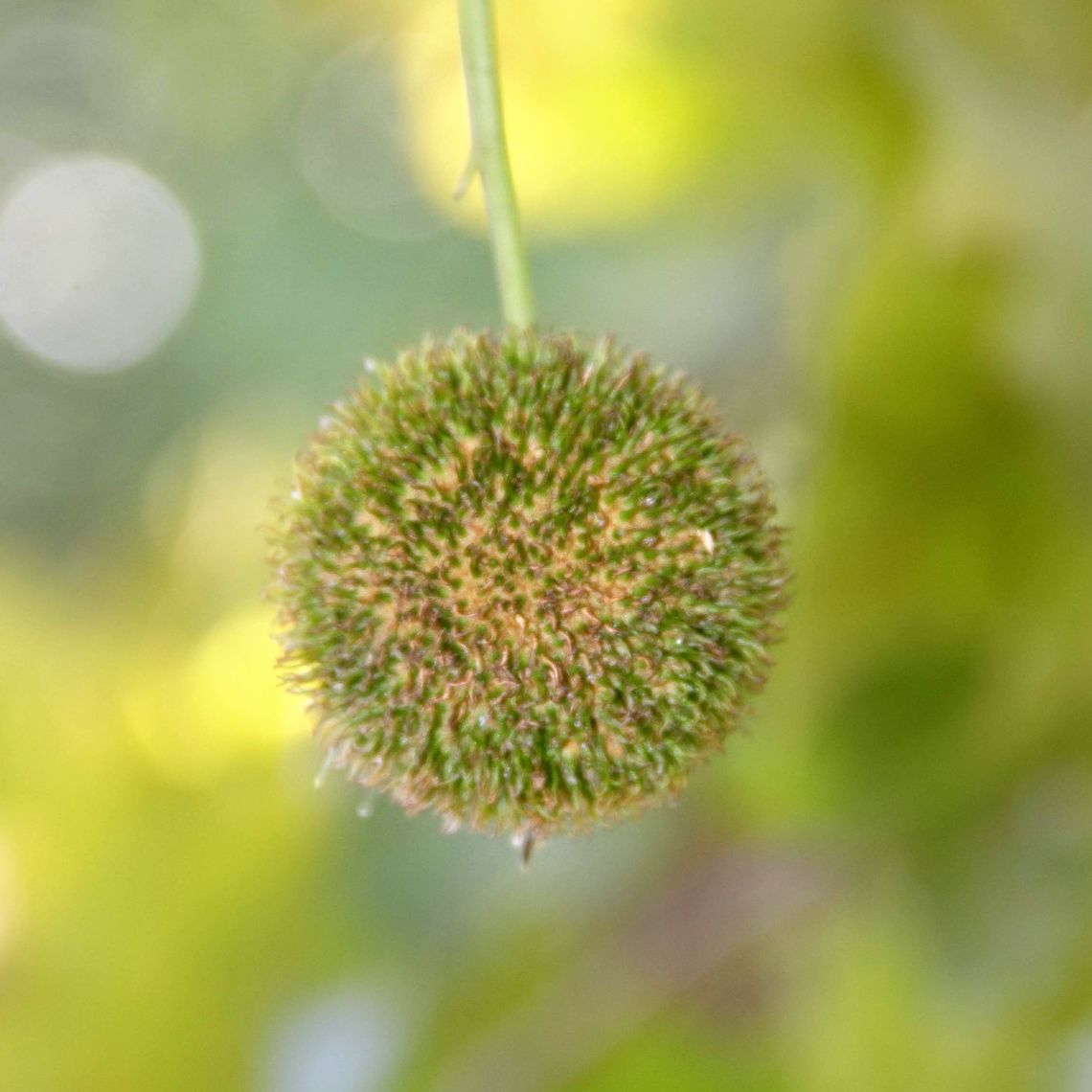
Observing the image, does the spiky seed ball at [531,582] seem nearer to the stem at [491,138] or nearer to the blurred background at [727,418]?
the stem at [491,138]

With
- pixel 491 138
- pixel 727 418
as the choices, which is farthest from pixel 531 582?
pixel 727 418

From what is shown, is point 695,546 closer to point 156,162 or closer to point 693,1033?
point 693,1033

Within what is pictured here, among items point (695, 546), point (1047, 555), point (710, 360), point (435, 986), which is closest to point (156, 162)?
point (710, 360)

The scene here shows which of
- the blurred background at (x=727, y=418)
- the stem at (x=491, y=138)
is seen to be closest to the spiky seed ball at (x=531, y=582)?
the stem at (x=491, y=138)

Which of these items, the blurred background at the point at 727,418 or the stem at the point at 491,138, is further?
the blurred background at the point at 727,418

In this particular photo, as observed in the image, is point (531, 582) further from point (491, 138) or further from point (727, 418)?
point (727, 418)
